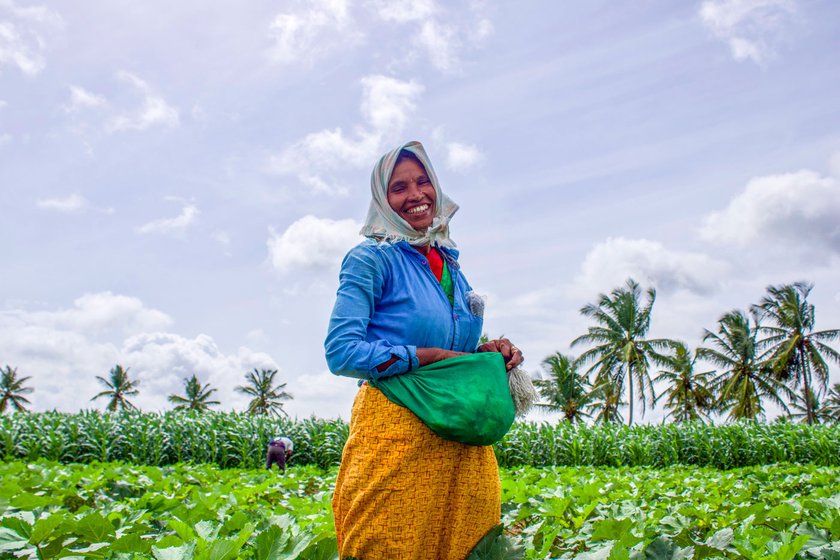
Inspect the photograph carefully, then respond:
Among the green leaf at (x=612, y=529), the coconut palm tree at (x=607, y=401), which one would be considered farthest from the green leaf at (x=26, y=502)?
the coconut palm tree at (x=607, y=401)

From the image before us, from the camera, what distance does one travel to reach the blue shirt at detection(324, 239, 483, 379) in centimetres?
174

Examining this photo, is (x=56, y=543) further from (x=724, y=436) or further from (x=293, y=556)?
(x=724, y=436)

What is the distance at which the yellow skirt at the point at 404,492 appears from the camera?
1.75 m

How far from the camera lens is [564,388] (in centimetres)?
3088

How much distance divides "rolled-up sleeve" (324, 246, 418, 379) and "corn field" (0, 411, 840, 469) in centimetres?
930

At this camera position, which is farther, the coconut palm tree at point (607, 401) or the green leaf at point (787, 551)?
the coconut palm tree at point (607, 401)

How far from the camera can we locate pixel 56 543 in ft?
5.35

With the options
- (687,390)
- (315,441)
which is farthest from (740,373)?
(315,441)

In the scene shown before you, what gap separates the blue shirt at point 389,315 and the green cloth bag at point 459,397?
0.19ft

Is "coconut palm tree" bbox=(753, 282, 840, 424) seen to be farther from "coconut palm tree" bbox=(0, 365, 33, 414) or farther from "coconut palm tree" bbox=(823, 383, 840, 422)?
"coconut palm tree" bbox=(0, 365, 33, 414)

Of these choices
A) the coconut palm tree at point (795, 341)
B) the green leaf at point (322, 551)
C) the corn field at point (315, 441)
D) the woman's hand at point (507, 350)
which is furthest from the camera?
the coconut palm tree at point (795, 341)

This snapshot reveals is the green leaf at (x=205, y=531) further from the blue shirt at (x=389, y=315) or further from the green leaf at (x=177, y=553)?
the blue shirt at (x=389, y=315)

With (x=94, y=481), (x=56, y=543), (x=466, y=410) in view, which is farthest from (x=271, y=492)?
(x=466, y=410)

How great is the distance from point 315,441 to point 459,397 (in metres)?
9.98
